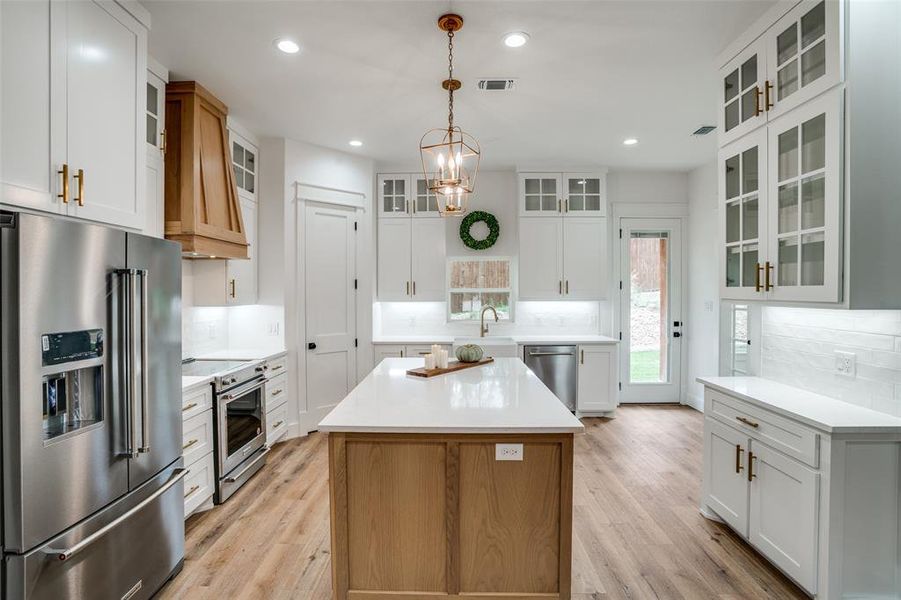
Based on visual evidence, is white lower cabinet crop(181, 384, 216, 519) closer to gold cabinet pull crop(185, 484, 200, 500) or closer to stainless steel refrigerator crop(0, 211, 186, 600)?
gold cabinet pull crop(185, 484, 200, 500)

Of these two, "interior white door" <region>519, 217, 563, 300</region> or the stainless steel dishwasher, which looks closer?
the stainless steel dishwasher

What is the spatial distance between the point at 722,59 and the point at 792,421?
7.01ft

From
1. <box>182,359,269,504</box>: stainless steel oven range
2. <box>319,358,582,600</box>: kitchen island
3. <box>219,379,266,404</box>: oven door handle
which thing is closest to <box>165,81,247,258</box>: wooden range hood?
<box>182,359,269,504</box>: stainless steel oven range

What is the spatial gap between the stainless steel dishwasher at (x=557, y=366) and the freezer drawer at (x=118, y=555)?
3648 millimetres

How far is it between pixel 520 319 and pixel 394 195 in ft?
7.05

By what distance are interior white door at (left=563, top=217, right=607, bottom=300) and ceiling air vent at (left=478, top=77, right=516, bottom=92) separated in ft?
7.87

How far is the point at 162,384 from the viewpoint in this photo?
2236 mm

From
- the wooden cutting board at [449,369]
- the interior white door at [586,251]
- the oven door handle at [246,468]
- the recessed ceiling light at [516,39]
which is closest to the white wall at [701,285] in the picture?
the interior white door at [586,251]

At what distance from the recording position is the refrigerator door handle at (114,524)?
1642 millimetres

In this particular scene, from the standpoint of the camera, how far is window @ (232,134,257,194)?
401 cm

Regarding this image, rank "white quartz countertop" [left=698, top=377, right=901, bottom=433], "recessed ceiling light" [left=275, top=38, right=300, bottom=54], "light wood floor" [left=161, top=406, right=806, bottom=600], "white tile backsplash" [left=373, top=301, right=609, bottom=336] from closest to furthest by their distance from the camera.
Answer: "white quartz countertop" [left=698, top=377, right=901, bottom=433] < "light wood floor" [left=161, top=406, right=806, bottom=600] < "recessed ceiling light" [left=275, top=38, right=300, bottom=54] < "white tile backsplash" [left=373, top=301, right=609, bottom=336]

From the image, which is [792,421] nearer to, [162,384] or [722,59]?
[722,59]

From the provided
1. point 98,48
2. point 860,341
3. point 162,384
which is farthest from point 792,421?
point 98,48

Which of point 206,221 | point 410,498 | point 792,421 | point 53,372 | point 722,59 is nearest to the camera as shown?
point 53,372
